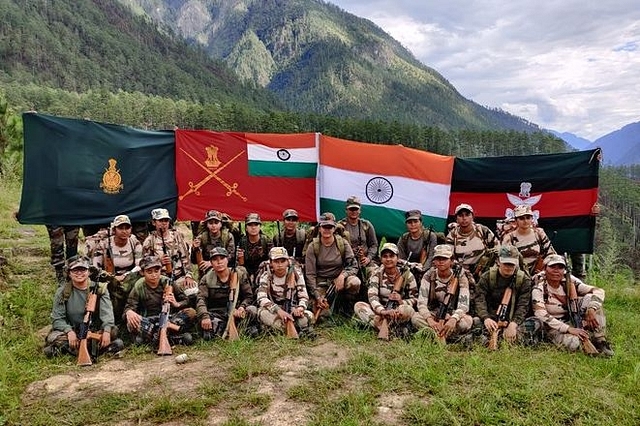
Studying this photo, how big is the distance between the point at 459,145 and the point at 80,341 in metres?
108

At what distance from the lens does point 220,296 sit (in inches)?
281

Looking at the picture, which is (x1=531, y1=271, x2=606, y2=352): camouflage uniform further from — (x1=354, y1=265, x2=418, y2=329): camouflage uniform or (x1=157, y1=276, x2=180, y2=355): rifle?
(x1=157, y1=276, x2=180, y2=355): rifle

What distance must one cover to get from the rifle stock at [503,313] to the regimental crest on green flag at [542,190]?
250 cm

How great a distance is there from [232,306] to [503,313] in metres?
3.73

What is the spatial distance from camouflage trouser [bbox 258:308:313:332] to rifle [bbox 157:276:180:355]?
114 cm

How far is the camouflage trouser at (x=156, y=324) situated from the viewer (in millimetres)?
6422

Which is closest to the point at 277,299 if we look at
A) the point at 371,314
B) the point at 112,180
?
the point at 371,314

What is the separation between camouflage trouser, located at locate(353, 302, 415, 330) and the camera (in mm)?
6738

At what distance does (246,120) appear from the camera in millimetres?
90875

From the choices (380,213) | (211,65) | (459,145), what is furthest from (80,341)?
(211,65)

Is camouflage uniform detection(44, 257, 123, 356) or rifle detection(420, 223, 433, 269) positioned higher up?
rifle detection(420, 223, 433, 269)

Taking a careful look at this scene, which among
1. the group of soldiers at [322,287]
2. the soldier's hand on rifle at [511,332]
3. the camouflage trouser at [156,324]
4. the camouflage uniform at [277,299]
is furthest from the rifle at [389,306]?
the camouflage trouser at [156,324]

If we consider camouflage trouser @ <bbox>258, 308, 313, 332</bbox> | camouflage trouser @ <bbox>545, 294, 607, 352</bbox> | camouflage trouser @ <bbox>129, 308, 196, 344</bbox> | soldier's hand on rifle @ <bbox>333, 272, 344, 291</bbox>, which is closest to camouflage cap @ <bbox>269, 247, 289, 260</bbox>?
camouflage trouser @ <bbox>258, 308, 313, 332</bbox>

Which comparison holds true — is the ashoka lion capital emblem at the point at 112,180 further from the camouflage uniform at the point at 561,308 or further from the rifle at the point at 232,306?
the camouflage uniform at the point at 561,308
